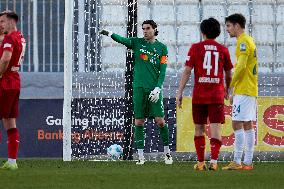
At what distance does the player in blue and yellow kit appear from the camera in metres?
9.64

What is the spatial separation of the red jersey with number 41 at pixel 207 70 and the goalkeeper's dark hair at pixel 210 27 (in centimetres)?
7

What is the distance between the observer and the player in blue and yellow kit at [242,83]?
31.6ft

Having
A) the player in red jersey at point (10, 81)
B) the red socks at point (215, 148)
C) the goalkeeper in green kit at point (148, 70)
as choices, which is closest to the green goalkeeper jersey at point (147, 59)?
the goalkeeper in green kit at point (148, 70)

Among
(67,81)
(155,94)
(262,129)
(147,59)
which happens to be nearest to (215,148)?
(155,94)

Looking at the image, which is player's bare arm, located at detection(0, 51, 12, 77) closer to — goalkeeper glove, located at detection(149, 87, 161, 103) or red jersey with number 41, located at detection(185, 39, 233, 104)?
red jersey with number 41, located at detection(185, 39, 233, 104)

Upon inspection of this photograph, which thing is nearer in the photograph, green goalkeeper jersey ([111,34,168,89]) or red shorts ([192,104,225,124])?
red shorts ([192,104,225,124])

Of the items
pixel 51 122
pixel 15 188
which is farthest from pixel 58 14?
pixel 15 188

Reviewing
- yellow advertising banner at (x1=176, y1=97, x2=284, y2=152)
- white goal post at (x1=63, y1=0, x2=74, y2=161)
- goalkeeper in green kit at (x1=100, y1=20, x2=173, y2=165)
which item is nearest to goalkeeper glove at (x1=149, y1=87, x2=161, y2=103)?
goalkeeper in green kit at (x1=100, y1=20, x2=173, y2=165)

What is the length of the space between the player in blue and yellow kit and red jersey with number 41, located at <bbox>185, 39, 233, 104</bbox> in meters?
0.26

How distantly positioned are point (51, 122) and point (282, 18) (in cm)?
396

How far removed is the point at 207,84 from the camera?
31.0ft

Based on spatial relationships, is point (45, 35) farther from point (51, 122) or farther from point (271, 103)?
point (271, 103)

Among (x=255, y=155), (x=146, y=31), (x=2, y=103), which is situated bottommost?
(x=255, y=155)

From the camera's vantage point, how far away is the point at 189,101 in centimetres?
1302
